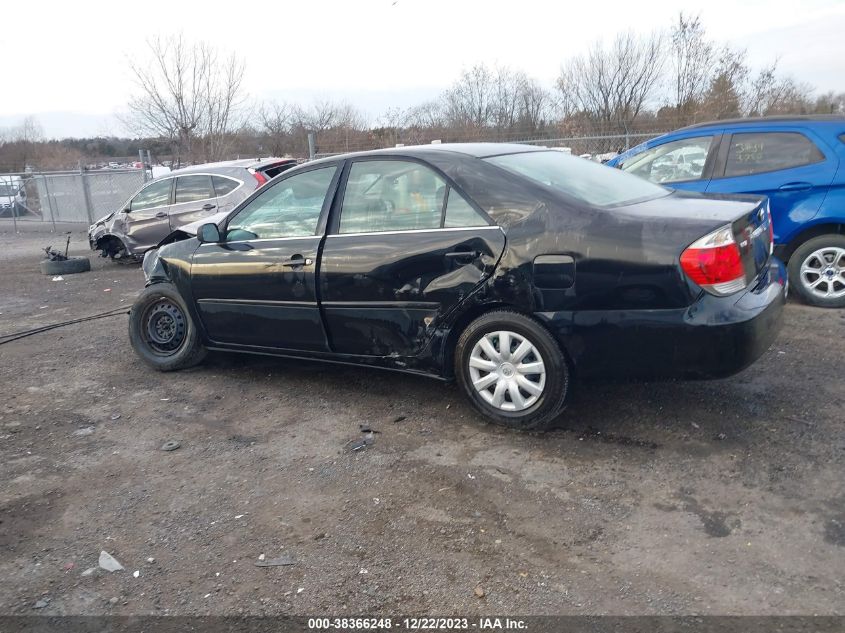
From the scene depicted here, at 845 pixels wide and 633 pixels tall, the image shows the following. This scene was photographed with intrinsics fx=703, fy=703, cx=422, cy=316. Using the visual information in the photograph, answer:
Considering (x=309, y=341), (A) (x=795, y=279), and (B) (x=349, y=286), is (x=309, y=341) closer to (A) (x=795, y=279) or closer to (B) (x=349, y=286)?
(B) (x=349, y=286)

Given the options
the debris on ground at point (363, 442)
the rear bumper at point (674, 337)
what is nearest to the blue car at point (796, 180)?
the rear bumper at point (674, 337)

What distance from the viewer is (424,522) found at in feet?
10.8

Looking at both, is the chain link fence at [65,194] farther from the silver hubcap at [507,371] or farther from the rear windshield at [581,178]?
the silver hubcap at [507,371]

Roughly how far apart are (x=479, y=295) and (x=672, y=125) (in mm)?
12191

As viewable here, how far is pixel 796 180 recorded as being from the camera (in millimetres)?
6281

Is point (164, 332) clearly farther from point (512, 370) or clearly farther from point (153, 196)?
point (153, 196)

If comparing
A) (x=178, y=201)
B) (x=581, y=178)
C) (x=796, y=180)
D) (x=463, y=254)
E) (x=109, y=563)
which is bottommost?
(x=109, y=563)

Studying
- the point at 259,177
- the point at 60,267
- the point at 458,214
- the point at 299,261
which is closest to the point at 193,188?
the point at 259,177

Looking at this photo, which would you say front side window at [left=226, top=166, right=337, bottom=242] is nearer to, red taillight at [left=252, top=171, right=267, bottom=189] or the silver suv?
the silver suv

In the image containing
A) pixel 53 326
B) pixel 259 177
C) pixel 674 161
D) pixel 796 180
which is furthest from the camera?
pixel 259 177

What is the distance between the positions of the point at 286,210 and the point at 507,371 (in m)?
2.01

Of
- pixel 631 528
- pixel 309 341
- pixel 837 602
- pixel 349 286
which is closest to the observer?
pixel 837 602

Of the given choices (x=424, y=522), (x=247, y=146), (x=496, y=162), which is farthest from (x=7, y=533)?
(x=247, y=146)

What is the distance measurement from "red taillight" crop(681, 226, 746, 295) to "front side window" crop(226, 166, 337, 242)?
7.90 ft
